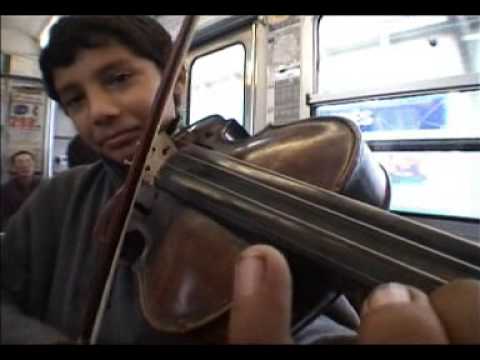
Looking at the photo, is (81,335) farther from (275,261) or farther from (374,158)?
(374,158)

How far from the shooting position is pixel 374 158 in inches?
21.4

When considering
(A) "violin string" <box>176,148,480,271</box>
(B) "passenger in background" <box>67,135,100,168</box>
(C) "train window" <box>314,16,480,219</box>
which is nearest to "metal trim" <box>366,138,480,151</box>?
(C) "train window" <box>314,16,480,219</box>

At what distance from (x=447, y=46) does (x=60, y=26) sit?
85cm

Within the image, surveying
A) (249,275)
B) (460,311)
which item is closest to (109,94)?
(249,275)

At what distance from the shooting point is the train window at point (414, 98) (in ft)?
1.41

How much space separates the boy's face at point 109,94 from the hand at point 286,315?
14 cm

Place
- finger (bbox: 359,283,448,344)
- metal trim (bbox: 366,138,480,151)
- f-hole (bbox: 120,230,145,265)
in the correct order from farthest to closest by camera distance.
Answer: metal trim (bbox: 366,138,480,151)
f-hole (bbox: 120,230,145,265)
finger (bbox: 359,283,448,344)

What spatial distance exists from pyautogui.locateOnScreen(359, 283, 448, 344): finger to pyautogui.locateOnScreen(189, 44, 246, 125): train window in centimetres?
17

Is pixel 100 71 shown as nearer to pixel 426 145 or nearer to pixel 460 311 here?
pixel 460 311

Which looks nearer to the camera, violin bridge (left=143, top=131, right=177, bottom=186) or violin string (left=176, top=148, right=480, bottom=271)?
violin string (left=176, top=148, right=480, bottom=271)

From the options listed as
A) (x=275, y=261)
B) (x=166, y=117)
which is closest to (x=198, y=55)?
(x=166, y=117)

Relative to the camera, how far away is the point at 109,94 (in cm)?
25

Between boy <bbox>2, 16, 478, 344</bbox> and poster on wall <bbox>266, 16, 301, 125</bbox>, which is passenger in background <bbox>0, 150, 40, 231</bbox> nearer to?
boy <bbox>2, 16, 478, 344</bbox>

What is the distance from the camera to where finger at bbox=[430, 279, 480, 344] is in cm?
21
